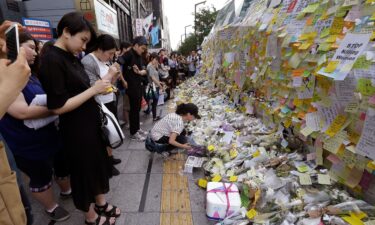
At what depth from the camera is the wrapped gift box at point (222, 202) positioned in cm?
250

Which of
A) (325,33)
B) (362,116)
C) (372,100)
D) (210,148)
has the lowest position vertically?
(210,148)

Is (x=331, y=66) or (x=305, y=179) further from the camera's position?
(x=305, y=179)

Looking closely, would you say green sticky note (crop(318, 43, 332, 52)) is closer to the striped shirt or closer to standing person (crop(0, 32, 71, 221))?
the striped shirt

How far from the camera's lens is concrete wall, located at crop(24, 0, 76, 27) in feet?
27.3

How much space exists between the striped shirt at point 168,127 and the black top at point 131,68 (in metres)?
1.17

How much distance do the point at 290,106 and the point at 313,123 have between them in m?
0.67

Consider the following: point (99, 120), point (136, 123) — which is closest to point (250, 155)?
point (99, 120)

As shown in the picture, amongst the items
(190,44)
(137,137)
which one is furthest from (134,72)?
(190,44)

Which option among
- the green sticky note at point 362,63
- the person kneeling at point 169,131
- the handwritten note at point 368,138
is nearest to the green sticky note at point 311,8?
the green sticky note at point 362,63

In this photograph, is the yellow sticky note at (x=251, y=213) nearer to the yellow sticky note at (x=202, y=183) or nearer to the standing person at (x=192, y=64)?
the yellow sticky note at (x=202, y=183)

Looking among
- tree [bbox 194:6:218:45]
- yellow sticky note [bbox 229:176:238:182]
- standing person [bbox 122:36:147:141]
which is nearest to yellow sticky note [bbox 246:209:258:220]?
yellow sticky note [bbox 229:176:238:182]

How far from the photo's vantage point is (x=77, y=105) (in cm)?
186

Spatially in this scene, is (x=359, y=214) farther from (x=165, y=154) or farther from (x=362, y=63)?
(x=165, y=154)

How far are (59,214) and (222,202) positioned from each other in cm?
169
